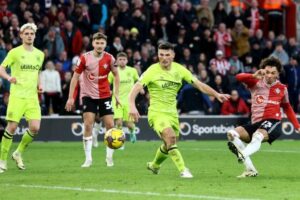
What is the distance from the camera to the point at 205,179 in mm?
15336

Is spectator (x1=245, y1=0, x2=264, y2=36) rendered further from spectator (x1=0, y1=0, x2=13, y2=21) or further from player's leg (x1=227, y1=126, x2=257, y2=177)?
player's leg (x1=227, y1=126, x2=257, y2=177)

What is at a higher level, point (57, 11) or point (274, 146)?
point (57, 11)

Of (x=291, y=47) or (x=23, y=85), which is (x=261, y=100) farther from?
(x=291, y=47)

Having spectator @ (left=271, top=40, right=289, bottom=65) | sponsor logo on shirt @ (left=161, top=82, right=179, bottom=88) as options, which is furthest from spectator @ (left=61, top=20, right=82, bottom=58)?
sponsor logo on shirt @ (left=161, top=82, right=179, bottom=88)

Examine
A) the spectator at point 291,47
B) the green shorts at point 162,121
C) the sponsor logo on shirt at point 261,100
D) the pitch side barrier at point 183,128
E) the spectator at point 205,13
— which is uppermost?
the spectator at point 205,13

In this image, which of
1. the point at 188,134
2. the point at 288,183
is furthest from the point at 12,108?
the point at 188,134

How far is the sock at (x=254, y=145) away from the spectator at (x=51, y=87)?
545 inches

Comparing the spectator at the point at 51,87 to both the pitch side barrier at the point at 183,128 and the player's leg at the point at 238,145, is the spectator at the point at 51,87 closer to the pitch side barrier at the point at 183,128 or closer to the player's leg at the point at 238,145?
the pitch side barrier at the point at 183,128

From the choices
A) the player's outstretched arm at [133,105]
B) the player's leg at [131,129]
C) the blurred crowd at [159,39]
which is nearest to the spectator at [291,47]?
the blurred crowd at [159,39]

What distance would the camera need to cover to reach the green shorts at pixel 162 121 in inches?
616

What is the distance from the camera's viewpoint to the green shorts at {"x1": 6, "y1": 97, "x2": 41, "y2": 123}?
1741 cm

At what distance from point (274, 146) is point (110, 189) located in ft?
42.9

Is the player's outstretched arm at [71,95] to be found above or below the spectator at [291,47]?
above

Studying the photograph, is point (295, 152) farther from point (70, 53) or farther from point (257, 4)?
point (257, 4)
